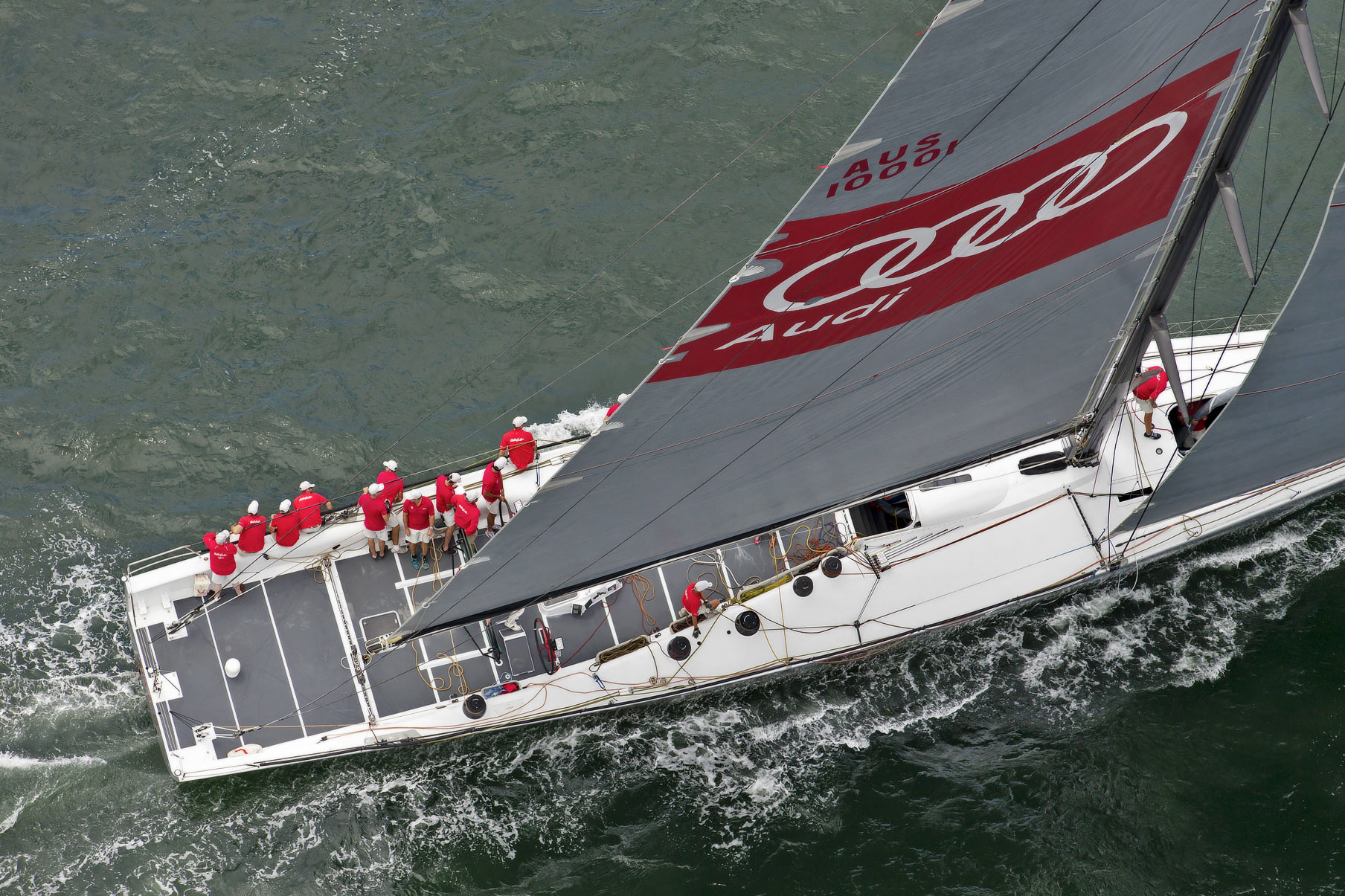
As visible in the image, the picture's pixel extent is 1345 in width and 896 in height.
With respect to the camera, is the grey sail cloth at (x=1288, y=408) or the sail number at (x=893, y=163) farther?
the grey sail cloth at (x=1288, y=408)

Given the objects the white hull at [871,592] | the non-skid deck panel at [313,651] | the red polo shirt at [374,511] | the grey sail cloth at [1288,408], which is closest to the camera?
the grey sail cloth at [1288,408]

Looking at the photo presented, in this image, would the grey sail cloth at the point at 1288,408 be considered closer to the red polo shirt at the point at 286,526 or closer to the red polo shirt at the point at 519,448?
the red polo shirt at the point at 519,448

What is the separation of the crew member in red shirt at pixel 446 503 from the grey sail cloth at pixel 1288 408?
8229 mm

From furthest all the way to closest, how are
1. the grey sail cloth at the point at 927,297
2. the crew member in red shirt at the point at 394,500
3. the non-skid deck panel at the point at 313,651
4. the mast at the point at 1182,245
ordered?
the crew member in red shirt at the point at 394,500, the non-skid deck panel at the point at 313,651, the mast at the point at 1182,245, the grey sail cloth at the point at 927,297

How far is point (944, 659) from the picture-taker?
1439 centimetres

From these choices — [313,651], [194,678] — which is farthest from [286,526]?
[194,678]

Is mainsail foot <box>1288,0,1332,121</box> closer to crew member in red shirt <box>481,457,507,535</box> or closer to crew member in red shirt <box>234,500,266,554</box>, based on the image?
crew member in red shirt <box>481,457,507,535</box>

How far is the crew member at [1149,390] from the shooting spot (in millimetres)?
13766

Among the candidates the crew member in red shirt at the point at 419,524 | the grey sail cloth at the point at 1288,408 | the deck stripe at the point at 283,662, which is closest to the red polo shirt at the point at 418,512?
the crew member in red shirt at the point at 419,524

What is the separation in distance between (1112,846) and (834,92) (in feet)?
40.8

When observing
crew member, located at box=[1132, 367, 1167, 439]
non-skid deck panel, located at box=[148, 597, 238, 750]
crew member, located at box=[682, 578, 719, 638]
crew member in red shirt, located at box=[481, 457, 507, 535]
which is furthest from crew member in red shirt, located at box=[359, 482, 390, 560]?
crew member, located at box=[1132, 367, 1167, 439]

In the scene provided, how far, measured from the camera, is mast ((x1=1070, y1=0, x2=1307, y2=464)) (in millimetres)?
9352

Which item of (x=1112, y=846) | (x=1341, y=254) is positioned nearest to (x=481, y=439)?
(x=1112, y=846)

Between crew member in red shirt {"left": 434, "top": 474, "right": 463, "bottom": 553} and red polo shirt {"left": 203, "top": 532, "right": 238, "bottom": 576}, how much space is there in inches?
98.9
